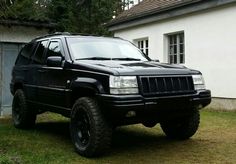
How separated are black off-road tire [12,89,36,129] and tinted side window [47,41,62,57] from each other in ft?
4.65

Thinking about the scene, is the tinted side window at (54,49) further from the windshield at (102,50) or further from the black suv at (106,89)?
the windshield at (102,50)

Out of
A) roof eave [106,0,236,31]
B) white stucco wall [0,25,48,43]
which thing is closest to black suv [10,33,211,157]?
white stucco wall [0,25,48,43]

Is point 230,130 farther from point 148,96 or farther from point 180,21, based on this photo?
point 180,21

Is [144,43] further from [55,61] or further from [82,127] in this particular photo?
[82,127]

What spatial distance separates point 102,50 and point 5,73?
5.92 meters

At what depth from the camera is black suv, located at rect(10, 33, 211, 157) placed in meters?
6.40

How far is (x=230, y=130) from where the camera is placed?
365 inches

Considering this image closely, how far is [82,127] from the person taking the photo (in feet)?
23.0

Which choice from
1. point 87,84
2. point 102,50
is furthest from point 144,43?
point 87,84

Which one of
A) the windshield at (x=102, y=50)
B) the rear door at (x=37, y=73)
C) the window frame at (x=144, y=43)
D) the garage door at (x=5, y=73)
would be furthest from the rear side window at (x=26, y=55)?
the window frame at (x=144, y=43)

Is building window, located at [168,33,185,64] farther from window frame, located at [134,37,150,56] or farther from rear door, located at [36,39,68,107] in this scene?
rear door, located at [36,39,68,107]

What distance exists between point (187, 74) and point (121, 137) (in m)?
2.27

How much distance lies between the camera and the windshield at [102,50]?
25.2ft

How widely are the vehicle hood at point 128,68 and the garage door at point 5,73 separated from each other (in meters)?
6.26
